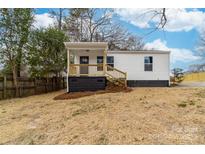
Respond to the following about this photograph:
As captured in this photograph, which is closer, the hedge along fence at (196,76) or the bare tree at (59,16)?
the bare tree at (59,16)

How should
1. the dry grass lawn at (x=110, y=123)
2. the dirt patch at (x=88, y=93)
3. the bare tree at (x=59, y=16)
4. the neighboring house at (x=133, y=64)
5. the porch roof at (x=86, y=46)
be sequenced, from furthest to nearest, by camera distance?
the bare tree at (x=59, y=16), the neighboring house at (x=133, y=64), the porch roof at (x=86, y=46), the dirt patch at (x=88, y=93), the dry grass lawn at (x=110, y=123)

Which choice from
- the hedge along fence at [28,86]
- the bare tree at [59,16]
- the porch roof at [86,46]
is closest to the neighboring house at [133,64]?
the porch roof at [86,46]

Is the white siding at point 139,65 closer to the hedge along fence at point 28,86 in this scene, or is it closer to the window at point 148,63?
the window at point 148,63

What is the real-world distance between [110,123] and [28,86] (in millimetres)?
9861

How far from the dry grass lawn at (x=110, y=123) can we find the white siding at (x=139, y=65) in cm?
611

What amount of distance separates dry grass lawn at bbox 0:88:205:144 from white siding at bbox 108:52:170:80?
6.11 metres

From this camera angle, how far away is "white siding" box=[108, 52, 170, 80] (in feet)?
53.5

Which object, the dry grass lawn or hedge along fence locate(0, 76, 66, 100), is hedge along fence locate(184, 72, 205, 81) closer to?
hedge along fence locate(0, 76, 66, 100)

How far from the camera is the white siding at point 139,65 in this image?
642 inches

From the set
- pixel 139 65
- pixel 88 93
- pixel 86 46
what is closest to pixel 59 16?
pixel 86 46

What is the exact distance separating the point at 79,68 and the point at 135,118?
8.80 metres

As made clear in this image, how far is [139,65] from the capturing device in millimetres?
16359

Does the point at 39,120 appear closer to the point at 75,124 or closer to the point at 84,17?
the point at 75,124
